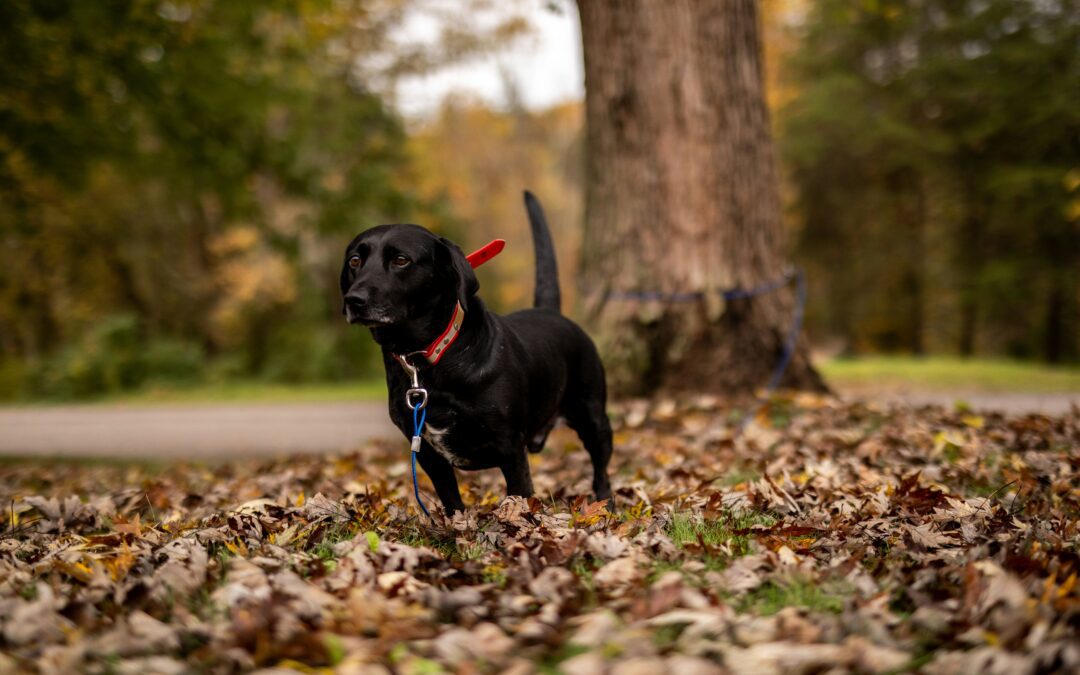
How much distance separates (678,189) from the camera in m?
7.00

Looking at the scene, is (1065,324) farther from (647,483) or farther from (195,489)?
(195,489)

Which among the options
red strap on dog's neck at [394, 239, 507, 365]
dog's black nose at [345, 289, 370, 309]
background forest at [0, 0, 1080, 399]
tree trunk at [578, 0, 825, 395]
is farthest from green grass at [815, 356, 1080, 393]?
dog's black nose at [345, 289, 370, 309]

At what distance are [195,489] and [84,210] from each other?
19.4m

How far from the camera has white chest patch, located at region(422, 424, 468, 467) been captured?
3348 millimetres

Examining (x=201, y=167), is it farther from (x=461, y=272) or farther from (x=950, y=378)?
(x=950, y=378)

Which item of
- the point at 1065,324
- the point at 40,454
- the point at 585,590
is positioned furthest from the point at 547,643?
the point at 1065,324

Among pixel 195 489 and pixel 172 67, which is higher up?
pixel 172 67

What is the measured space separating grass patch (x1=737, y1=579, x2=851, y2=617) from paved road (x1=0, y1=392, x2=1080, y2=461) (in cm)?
511

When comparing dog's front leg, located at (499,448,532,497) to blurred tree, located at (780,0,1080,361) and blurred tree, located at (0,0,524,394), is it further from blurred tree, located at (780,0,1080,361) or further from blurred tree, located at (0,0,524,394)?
blurred tree, located at (780,0,1080,361)

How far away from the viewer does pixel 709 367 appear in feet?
23.0

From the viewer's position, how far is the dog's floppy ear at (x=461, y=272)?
3.19 metres

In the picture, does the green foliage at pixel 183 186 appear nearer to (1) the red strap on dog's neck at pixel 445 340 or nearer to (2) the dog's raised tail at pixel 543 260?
(2) the dog's raised tail at pixel 543 260

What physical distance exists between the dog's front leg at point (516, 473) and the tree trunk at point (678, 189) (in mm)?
3610

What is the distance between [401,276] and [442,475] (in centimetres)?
99
